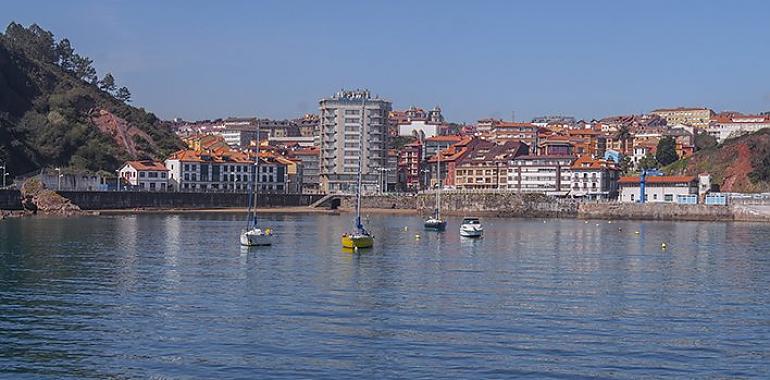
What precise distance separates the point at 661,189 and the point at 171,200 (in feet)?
212

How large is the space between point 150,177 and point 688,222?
233 feet

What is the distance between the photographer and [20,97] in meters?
147

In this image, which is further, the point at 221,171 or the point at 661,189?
the point at 221,171

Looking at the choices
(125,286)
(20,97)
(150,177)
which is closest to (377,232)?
(125,286)

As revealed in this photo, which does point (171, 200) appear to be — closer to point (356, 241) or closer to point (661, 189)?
point (661, 189)

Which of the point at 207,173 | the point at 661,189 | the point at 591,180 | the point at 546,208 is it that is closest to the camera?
the point at 546,208

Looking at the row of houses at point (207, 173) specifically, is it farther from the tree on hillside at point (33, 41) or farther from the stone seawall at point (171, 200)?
the tree on hillside at point (33, 41)

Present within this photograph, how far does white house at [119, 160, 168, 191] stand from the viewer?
134125 millimetres

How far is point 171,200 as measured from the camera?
127m

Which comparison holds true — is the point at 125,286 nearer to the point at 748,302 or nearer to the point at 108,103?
the point at 748,302

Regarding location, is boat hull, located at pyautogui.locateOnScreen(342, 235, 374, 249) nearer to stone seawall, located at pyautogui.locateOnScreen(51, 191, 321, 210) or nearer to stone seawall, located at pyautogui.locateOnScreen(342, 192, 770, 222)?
stone seawall, located at pyautogui.locateOnScreen(51, 191, 321, 210)

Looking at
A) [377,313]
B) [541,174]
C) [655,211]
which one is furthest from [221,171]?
[377,313]

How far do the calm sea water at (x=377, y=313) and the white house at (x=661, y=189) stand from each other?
71407mm

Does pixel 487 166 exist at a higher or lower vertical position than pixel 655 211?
higher
